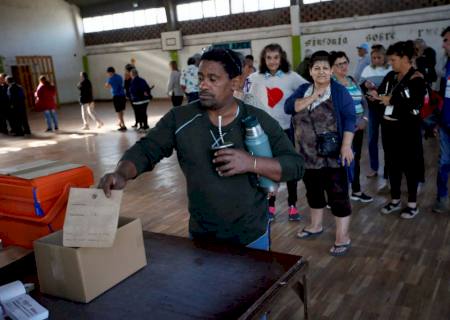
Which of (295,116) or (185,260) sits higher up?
(295,116)

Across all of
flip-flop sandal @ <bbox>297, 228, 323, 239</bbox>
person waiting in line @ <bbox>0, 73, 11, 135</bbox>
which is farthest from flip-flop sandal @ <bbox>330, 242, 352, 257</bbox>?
person waiting in line @ <bbox>0, 73, 11, 135</bbox>

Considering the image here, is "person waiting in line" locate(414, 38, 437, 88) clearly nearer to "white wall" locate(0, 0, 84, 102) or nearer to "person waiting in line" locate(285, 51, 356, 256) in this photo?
"person waiting in line" locate(285, 51, 356, 256)

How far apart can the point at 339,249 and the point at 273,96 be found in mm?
1197

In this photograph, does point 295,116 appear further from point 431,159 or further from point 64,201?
point 431,159

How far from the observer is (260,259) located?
139cm

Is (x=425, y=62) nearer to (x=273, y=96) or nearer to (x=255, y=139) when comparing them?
(x=273, y=96)

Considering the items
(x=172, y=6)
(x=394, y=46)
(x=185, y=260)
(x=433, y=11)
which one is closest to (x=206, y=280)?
(x=185, y=260)

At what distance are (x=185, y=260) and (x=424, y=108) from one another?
2733 mm

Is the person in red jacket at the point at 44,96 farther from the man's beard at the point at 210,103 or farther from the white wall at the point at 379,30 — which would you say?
the man's beard at the point at 210,103

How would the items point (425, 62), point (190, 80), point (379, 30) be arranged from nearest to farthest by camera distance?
1. point (425, 62)
2. point (190, 80)
3. point (379, 30)

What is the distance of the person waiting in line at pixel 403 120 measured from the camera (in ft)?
10.6

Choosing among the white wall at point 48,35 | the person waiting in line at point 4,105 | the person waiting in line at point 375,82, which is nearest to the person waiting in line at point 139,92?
the person waiting in line at point 4,105

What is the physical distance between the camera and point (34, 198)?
1640mm

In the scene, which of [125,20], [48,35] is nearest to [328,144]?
[125,20]
